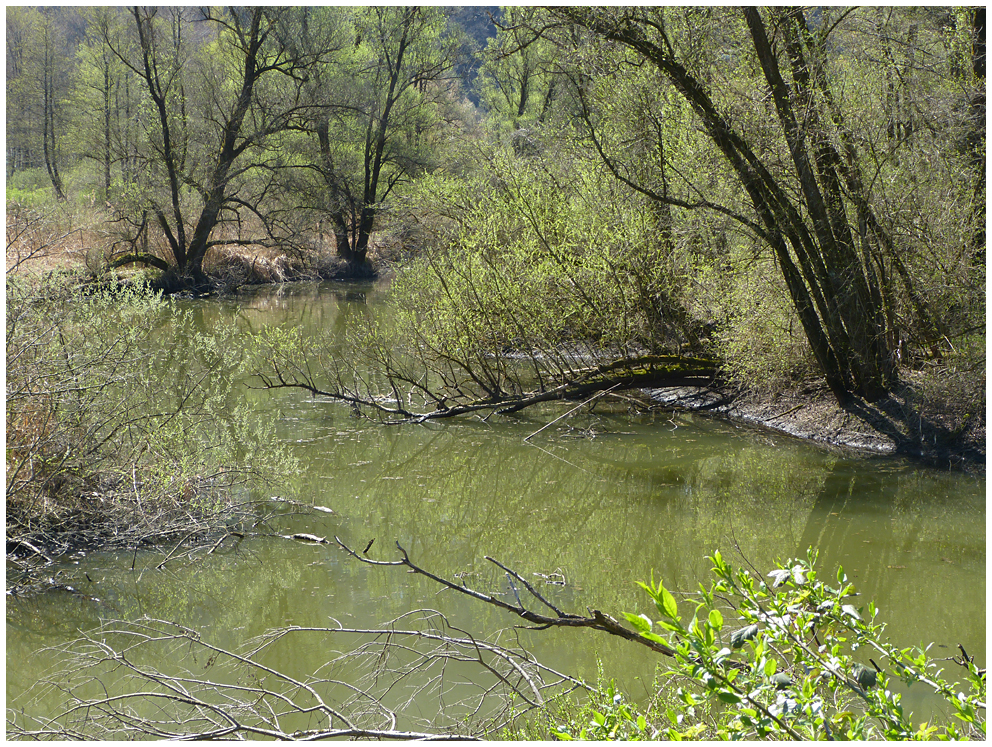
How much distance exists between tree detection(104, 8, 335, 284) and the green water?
14.4m

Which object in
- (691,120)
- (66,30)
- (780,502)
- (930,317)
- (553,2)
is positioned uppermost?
(66,30)

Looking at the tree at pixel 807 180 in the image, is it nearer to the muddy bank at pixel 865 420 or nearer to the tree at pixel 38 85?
the muddy bank at pixel 865 420

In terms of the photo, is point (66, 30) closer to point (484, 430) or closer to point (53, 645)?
point (484, 430)

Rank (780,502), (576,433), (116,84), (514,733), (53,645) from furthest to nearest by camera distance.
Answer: (116,84)
(576,433)
(780,502)
(53,645)
(514,733)

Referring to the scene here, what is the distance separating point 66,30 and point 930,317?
4513 centimetres

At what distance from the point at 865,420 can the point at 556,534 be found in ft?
14.9

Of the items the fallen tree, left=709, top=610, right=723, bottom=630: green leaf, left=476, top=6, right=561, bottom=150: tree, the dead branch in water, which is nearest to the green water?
the dead branch in water

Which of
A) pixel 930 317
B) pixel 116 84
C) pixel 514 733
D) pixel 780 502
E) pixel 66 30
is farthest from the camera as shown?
pixel 66 30

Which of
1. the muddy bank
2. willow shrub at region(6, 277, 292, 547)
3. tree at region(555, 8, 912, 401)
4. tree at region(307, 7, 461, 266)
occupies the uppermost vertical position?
tree at region(307, 7, 461, 266)

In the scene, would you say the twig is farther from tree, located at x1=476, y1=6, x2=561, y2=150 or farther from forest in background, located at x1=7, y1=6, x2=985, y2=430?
tree, located at x1=476, y1=6, x2=561, y2=150

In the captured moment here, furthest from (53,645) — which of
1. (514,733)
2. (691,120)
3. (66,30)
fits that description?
(66,30)

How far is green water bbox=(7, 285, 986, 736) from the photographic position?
5230mm

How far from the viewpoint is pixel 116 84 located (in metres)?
30.5

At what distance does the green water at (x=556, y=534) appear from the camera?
523 cm
